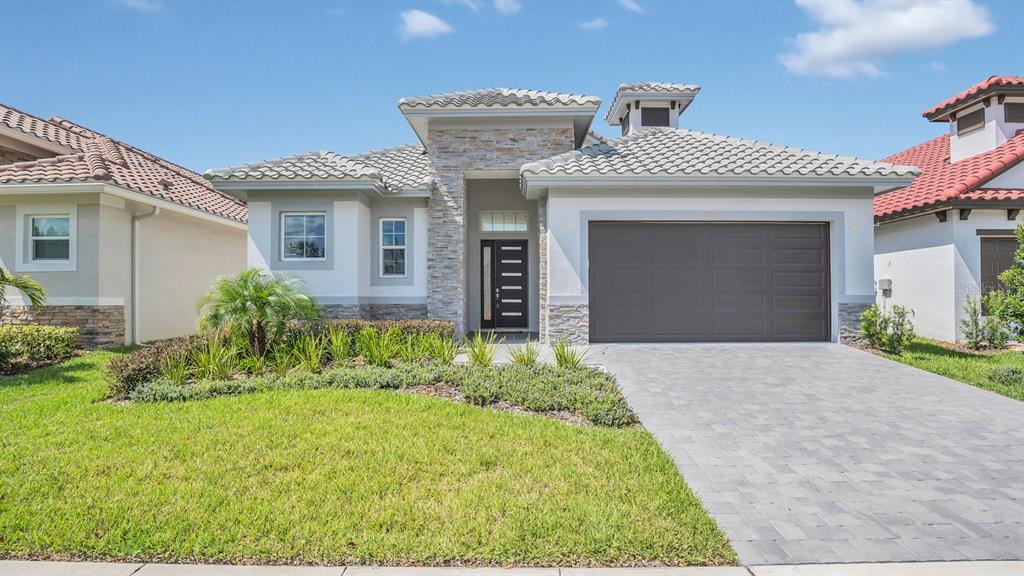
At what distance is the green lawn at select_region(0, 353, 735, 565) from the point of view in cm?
345

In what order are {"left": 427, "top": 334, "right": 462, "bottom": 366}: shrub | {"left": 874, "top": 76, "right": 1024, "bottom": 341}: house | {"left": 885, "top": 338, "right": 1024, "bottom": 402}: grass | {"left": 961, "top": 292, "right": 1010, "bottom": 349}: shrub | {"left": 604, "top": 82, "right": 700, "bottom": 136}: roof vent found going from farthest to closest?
{"left": 604, "top": 82, "right": 700, "bottom": 136}: roof vent, {"left": 874, "top": 76, "right": 1024, "bottom": 341}: house, {"left": 961, "top": 292, "right": 1010, "bottom": 349}: shrub, {"left": 427, "top": 334, "right": 462, "bottom": 366}: shrub, {"left": 885, "top": 338, "right": 1024, "bottom": 402}: grass

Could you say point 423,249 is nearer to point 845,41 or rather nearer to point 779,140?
point 779,140

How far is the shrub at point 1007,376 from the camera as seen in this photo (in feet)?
26.7

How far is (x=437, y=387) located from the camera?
7.52 meters

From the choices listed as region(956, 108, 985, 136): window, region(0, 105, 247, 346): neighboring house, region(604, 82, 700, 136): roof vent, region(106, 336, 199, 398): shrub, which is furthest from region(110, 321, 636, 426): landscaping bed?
region(956, 108, 985, 136): window

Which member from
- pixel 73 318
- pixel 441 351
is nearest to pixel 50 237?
pixel 73 318

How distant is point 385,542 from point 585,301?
834 centimetres

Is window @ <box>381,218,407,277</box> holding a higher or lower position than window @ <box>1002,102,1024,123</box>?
lower

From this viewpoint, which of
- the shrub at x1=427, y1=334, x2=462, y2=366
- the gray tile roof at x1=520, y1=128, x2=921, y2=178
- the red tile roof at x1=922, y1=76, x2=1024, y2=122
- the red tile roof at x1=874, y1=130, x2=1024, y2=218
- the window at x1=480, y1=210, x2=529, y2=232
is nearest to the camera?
the shrub at x1=427, y1=334, x2=462, y2=366

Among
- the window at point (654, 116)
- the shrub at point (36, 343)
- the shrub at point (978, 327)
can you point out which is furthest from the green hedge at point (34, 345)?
the shrub at point (978, 327)

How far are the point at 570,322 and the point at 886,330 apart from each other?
245 inches

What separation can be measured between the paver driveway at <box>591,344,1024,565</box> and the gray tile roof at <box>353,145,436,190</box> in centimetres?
710

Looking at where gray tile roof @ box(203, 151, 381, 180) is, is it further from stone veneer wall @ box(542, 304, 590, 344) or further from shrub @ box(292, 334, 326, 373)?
stone veneer wall @ box(542, 304, 590, 344)

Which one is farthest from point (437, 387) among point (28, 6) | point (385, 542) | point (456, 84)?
point (28, 6)
